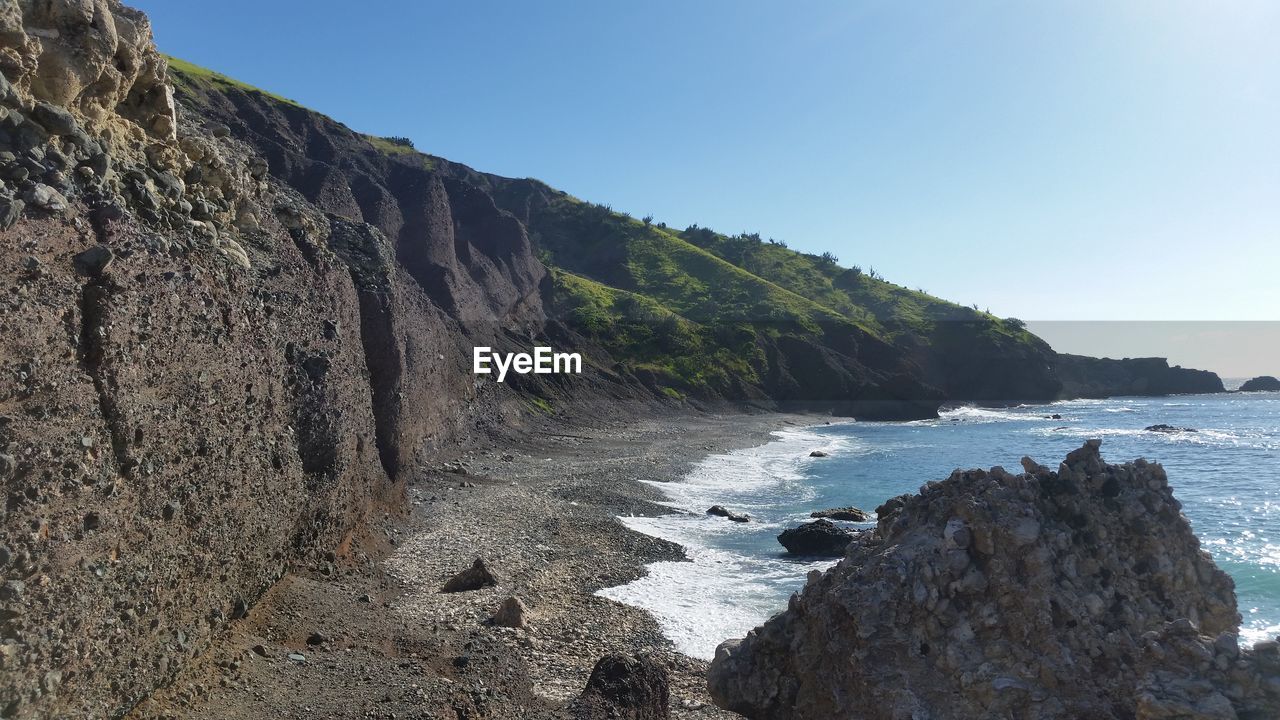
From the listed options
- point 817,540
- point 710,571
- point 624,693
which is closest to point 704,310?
point 817,540

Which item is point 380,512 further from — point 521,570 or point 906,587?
point 906,587

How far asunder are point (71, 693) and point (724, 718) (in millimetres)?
7194

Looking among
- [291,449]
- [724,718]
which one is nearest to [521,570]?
[291,449]

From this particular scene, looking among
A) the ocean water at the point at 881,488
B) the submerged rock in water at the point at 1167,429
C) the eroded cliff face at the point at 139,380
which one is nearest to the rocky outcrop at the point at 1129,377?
the ocean water at the point at 881,488

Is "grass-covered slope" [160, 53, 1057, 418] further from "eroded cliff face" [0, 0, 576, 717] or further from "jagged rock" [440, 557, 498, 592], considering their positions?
"jagged rock" [440, 557, 498, 592]

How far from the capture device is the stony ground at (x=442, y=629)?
30.5ft

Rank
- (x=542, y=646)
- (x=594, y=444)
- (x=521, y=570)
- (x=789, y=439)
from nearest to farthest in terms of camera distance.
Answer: (x=542, y=646) → (x=521, y=570) → (x=594, y=444) → (x=789, y=439)

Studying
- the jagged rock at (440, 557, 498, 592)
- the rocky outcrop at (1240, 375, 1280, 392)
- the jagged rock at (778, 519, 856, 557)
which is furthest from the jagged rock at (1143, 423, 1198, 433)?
the rocky outcrop at (1240, 375, 1280, 392)

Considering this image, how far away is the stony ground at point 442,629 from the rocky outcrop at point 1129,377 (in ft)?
325

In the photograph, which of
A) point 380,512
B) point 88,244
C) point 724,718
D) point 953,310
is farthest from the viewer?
point 953,310

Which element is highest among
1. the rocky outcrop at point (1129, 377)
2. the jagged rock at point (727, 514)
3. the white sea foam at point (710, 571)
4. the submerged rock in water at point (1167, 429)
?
the rocky outcrop at point (1129, 377)

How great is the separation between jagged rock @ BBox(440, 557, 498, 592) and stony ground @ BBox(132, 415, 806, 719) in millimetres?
264

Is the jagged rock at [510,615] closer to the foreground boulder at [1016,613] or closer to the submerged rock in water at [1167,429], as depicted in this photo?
the foreground boulder at [1016,613]

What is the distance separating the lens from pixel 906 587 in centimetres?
649
